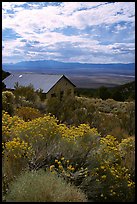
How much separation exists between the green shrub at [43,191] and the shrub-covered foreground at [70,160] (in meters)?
0.01

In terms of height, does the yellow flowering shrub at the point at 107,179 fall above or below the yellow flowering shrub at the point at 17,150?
below

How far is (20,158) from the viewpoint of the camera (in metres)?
3.83

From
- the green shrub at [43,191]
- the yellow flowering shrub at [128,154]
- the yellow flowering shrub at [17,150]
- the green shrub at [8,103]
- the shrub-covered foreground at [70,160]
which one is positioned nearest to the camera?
the green shrub at [43,191]

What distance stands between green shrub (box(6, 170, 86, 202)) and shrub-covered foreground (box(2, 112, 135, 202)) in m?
0.01

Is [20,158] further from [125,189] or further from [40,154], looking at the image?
[125,189]

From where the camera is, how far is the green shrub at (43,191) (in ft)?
10.3

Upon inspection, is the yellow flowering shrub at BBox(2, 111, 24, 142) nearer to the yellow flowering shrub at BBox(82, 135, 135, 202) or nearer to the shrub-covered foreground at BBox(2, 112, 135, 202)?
the shrub-covered foreground at BBox(2, 112, 135, 202)

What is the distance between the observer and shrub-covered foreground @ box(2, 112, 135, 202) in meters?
3.62

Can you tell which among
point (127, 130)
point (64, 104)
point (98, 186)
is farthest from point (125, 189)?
point (64, 104)

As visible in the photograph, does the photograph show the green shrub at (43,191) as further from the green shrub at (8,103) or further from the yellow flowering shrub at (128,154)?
the green shrub at (8,103)

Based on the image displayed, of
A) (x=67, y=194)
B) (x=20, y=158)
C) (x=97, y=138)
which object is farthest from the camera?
(x=97, y=138)

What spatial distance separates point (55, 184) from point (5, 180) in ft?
2.09

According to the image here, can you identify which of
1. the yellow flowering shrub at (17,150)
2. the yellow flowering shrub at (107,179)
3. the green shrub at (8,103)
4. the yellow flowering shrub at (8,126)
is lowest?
the yellow flowering shrub at (107,179)

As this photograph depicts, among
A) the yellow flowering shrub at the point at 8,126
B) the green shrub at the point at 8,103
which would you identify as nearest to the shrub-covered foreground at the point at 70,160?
the yellow flowering shrub at the point at 8,126
